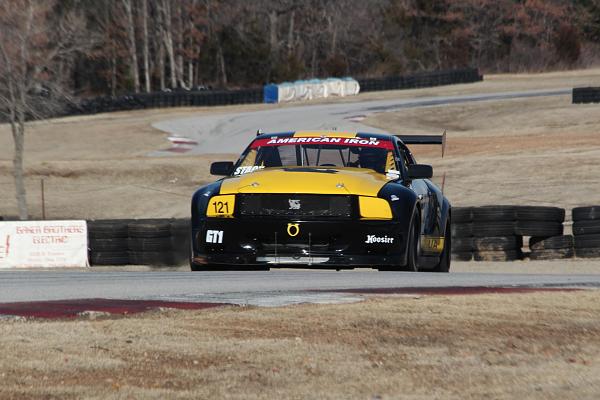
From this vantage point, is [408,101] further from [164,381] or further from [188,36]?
[164,381]

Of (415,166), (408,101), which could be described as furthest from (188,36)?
(415,166)

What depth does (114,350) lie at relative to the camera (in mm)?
5742

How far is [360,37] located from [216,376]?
2816 inches

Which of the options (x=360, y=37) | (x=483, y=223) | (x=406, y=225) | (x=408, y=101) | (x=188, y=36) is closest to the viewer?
(x=406, y=225)

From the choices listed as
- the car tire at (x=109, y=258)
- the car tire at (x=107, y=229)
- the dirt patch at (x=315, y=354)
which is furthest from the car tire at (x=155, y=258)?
the dirt patch at (x=315, y=354)

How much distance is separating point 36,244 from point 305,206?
30.3ft

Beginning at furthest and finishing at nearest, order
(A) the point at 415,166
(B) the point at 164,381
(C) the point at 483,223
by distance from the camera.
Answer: (C) the point at 483,223, (A) the point at 415,166, (B) the point at 164,381

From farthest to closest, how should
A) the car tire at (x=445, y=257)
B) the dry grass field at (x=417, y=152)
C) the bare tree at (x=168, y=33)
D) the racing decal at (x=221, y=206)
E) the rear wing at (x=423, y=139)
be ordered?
the bare tree at (x=168, y=33)
the dry grass field at (x=417, y=152)
the rear wing at (x=423, y=139)
the car tire at (x=445, y=257)
the racing decal at (x=221, y=206)

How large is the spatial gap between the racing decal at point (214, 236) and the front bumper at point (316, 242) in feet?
0.29

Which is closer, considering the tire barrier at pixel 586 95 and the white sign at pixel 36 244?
the white sign at pixel 36 244

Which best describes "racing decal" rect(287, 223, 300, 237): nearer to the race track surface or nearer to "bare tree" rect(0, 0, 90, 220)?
the race track surface

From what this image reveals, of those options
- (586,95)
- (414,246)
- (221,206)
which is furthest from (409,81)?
(221,206)

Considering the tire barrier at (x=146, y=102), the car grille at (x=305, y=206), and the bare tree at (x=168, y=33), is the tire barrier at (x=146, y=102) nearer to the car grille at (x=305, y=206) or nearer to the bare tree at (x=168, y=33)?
the bare tree at (x=168, y=33)

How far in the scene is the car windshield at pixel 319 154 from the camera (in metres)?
11.2
